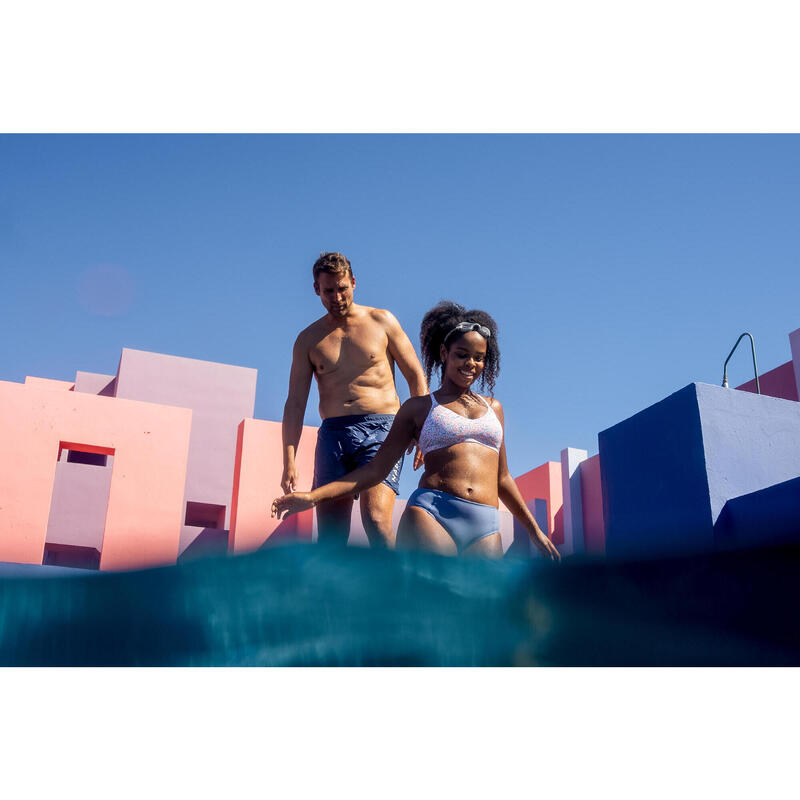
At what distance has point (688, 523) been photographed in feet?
17.9

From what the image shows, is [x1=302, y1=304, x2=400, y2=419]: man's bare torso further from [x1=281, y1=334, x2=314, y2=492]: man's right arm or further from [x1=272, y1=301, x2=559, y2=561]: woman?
[x1=272, y1=301, x2=559, y2=561]: woman

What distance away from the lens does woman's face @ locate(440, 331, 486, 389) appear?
119 inches

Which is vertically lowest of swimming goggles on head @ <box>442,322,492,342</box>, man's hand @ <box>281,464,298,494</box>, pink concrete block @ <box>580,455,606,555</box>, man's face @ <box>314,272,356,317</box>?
A: man's hand @ <box>281,464,298,494</box>

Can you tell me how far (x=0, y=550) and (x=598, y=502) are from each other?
9.61m

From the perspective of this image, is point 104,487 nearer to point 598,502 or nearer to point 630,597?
point 598,502

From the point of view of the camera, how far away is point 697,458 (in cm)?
548

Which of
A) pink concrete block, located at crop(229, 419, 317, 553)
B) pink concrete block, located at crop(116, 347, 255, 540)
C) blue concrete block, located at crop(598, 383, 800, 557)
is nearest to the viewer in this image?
blue concrete block, located at crop(598, 383, 800, 557)

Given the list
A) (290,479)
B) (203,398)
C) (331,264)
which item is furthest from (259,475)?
(290,479)

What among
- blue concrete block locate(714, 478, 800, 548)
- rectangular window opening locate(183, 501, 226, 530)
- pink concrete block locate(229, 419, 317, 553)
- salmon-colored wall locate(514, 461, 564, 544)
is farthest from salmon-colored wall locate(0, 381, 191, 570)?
rectangular window opening locate(183, 501, 226, 530)

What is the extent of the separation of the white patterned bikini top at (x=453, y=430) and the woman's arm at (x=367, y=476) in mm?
80

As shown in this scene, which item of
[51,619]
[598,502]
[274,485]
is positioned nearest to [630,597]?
[51,619]

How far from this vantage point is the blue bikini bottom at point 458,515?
2775mm

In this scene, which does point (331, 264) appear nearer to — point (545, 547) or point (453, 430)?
point (453, 430)

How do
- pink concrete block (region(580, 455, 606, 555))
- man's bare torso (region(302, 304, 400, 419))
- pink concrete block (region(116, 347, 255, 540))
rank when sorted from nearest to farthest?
man's bare torso (region(302, 304, 400, 419))
pink concrete block (region(580, 455, 606, 555))
pink concrete block (region(116, 347, 255, 540))
